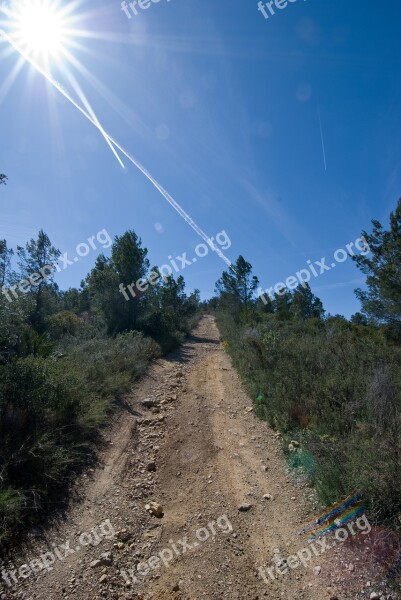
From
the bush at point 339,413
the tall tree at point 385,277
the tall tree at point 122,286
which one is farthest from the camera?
the tall tree at point 122,286

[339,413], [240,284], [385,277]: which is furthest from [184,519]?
[240,284]

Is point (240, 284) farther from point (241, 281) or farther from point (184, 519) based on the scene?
point (184, 519)

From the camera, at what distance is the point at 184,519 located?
3484mm

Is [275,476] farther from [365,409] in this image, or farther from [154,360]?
[154,360]

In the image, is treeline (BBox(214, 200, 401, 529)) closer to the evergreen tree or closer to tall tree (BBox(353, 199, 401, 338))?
tall tree (BBox(353, 199, 401, 338))

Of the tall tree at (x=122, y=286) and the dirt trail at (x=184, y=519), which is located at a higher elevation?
the tall tree at (x=122, y=286)

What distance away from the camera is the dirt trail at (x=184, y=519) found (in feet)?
8.71

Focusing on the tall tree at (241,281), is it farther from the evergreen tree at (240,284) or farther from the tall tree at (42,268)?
the tall tree at (42,268)

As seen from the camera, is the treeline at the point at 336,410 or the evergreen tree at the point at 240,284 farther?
the evergreen tree at the point at 240,284

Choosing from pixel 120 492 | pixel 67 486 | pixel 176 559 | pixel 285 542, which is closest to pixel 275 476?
pixel 285 542

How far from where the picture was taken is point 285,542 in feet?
10.0

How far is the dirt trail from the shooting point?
8.71 ft

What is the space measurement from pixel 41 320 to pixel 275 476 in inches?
636

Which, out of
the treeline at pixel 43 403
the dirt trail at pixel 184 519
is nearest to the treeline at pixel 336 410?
the dirt trail at pixel 184 519
